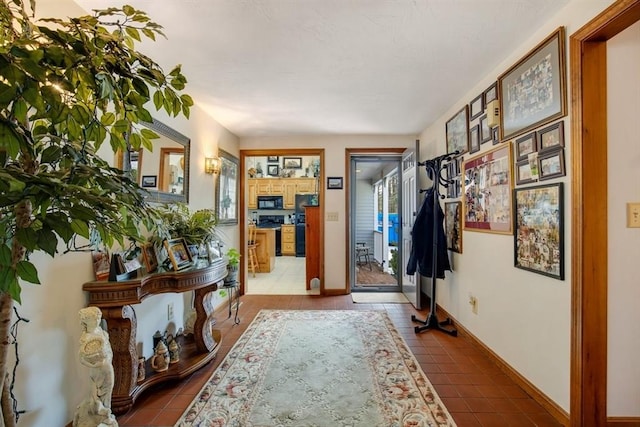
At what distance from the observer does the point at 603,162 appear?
1476 mm

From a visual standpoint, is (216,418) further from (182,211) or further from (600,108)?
(600,108)

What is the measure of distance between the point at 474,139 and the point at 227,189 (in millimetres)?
2804

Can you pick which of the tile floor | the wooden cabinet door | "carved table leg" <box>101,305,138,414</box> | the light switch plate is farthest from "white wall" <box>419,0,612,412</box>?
the wooden cabinet door

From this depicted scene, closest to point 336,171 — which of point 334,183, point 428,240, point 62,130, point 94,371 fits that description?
point 334,183

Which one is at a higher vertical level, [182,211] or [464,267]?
[182,211]

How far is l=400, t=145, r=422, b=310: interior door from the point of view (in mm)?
3537

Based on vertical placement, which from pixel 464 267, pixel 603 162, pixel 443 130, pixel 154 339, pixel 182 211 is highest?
pixel 443 130

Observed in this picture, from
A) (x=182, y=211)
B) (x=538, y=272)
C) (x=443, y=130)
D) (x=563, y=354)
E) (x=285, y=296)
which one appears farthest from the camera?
(x=285, y=296)

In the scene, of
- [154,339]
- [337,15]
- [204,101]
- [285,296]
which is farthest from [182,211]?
[285,296]

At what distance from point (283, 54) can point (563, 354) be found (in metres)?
2.49

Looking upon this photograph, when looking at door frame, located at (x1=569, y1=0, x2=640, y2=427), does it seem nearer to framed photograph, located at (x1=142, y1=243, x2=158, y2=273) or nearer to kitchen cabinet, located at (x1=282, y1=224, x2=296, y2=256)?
framed photograph, located at (x1=142, y1=243, x2=158, y2=273)

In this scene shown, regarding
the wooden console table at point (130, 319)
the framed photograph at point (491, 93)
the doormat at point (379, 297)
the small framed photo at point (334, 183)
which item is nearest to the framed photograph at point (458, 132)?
the framed photograph at point (491, 93)

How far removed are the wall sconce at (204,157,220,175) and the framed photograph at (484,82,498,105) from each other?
2.64 meters

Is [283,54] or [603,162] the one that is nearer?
[603,162]
